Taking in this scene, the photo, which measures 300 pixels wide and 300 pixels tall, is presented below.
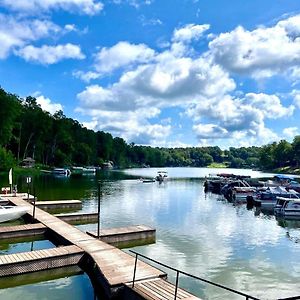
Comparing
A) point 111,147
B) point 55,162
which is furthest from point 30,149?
point 111,147

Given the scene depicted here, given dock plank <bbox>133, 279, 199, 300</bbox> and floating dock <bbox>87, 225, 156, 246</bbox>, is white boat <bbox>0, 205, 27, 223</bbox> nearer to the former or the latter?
floating dock <bbox>87, 225, 156, 246</bbox>

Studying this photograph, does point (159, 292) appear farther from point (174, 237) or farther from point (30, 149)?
point (30, 149)

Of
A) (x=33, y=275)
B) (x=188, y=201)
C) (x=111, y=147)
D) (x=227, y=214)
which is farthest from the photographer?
(x=111, y=147)

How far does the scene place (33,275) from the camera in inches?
722

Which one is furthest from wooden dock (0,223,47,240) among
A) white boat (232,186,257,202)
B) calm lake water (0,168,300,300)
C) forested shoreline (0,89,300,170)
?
forested shoreline (0,89,300,170)

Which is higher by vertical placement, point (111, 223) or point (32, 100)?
point (32, 100)

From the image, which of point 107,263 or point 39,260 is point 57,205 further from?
point 107,263

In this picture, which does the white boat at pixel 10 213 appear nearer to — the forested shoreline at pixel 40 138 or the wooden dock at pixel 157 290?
the wooden dock at pixel 157 290

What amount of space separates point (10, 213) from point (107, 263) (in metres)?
16.3

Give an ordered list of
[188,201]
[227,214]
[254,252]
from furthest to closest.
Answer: [188,201]
[227,214]
[254,252]

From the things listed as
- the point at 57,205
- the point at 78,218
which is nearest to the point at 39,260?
the point at 78,218

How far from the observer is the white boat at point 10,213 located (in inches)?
1210

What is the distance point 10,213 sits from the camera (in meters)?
31.0

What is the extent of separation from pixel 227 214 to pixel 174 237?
15368mm
